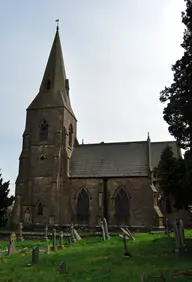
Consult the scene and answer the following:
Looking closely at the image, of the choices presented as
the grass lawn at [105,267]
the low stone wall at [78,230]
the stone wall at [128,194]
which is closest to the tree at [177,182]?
the grass lawn at [105,267]

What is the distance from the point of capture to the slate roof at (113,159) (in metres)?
38.6

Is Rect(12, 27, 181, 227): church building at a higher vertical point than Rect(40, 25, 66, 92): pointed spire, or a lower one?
lower

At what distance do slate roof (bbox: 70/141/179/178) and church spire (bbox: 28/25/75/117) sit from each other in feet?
20.5

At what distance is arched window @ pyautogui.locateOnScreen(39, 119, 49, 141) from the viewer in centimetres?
4103

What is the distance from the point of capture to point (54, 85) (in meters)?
44.1

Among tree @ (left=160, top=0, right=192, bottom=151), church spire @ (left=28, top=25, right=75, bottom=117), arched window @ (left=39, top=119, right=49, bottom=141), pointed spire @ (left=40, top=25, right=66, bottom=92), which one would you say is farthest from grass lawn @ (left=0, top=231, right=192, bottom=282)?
pointed spire @ (left=40, top=25, right=66, bottom=92)

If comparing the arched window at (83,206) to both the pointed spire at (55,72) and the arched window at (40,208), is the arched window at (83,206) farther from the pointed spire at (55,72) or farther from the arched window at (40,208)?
the pointed spire at (55,72)

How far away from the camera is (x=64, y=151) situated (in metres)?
39.7

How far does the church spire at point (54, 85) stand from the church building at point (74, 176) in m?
0.15

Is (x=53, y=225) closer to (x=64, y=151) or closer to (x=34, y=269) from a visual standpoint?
(x=64, y=151)

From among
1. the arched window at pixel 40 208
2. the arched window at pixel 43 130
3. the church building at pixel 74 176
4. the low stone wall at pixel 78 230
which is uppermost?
the arched window at pixel 43 130

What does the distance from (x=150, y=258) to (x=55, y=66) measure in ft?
118

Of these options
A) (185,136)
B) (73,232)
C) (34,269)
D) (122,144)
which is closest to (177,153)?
(122,144)

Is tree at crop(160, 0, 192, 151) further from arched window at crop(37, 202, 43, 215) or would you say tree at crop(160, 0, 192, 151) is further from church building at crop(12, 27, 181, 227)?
arched window at crop(37, 202, 43, 215)
